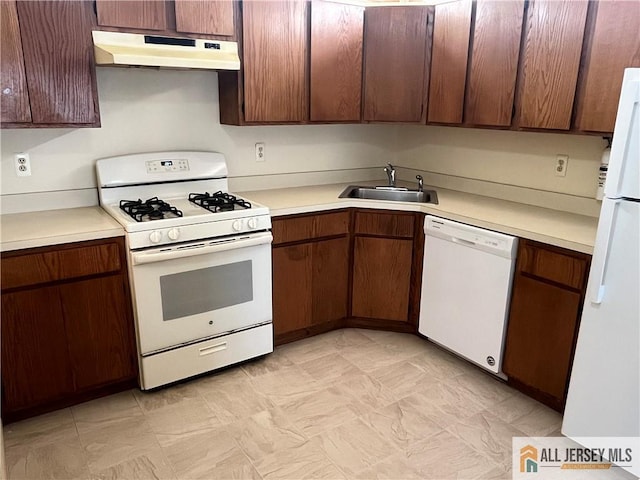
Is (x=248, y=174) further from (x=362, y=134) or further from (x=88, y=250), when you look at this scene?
(x=88, y=250)

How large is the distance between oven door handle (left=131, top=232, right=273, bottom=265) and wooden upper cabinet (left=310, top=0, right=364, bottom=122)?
0.87m

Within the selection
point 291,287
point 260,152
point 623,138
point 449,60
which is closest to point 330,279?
point 291,287

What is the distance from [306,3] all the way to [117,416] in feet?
7.76

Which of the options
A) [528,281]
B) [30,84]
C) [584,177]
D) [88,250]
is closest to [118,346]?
[88,250]

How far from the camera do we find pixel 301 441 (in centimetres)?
214

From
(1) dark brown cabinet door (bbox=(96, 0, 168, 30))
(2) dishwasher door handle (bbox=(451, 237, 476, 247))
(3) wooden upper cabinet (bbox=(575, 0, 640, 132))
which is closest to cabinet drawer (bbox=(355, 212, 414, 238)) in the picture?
(2) dishwasher door handle (bbox=(451, 237, 476, 247))

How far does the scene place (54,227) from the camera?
7.16ft

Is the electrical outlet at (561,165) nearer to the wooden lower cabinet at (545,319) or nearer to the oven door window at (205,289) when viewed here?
the wooden lower cabinet at (545,319)

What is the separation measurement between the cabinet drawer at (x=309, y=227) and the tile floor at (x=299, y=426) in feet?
2.34

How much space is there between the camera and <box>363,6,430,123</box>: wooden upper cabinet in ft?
9.33

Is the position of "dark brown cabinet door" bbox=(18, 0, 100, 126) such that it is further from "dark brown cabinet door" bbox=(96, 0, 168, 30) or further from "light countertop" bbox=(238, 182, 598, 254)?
"light countertop" bbox=(238, 182, 598, 254)

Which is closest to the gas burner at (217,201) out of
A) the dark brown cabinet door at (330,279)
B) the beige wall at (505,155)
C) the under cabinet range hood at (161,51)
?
the dark brown cabinet door at (330,279)

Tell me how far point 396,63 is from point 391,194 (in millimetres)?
797

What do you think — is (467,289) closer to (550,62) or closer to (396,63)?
(550,62)
